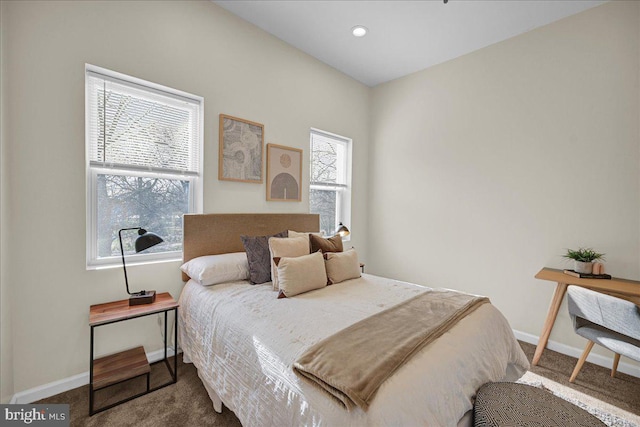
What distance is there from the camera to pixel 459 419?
121 cm

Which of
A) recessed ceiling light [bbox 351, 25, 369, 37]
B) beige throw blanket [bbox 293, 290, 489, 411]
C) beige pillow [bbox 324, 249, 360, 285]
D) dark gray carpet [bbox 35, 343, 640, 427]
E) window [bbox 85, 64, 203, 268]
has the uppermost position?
recessed ceiling light [bbox 351, 25, 369, 37]

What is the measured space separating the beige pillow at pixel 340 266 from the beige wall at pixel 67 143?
3.86 feet

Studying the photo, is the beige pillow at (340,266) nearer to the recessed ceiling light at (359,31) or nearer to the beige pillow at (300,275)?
the beige pillow at (300,275)

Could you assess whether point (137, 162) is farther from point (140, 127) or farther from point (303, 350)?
point (303, 350)

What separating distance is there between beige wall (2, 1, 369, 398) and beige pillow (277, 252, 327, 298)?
1.02 metres

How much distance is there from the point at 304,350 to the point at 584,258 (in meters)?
2.62

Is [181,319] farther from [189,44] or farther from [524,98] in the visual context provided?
[524,98]

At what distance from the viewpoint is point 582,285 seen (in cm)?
220

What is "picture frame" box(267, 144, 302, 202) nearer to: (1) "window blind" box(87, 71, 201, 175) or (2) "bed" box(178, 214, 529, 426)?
(1) "window blind" box(87, 71, 201, 175)

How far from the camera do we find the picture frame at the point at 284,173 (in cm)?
295

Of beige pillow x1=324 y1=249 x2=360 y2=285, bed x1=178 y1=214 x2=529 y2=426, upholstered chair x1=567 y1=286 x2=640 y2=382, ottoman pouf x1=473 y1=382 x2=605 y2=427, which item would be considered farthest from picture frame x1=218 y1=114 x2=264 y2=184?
upholstered chair x1=567 y1=286 x2=640 y2=382

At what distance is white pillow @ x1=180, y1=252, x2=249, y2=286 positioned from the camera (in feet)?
6.82

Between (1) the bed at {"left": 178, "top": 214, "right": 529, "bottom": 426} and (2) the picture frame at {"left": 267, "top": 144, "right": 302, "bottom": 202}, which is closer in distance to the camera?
(1) the bed at {"left": 178, "top": 214, "right": 529, "bottom": 426}

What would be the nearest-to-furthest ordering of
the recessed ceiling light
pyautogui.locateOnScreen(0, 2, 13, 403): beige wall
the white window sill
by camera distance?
pyautogui.locateOnScreen(0, 2, 13, 403): beige wall
the white window sill
the recessed ceiling light
